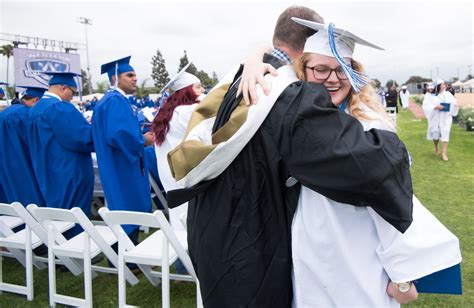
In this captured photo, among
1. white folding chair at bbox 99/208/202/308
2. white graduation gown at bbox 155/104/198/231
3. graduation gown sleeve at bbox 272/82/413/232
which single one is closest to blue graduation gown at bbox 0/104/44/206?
white graduation gown at bbox 155/104/198/231

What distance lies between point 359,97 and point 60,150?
3.54 m

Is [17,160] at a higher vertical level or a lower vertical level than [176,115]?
lower

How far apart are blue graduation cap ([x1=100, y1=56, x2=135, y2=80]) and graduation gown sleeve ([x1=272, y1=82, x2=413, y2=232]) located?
3392 mm

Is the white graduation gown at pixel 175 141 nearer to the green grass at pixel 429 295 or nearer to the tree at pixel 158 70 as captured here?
the green grass at pixel 429 295

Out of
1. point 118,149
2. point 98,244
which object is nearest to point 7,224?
point 118,149

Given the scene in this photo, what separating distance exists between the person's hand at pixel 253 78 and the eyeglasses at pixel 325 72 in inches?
5.7

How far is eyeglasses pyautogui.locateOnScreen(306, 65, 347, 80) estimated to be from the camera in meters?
1.36

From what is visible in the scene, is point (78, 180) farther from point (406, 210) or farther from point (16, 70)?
point (16, 70)

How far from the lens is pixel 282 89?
1.22m

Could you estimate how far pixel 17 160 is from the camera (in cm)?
461

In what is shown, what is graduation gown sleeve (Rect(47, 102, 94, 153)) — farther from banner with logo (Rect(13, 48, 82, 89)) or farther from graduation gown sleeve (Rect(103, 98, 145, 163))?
banner with logo (Rect(13, 48, 82, 89))

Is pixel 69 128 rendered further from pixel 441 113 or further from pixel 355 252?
pixel 441 113

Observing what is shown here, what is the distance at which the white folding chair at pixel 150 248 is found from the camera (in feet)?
8.38

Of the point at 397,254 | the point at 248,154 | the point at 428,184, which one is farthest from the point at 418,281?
the point at 428,184
